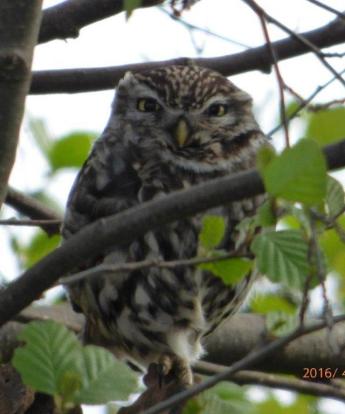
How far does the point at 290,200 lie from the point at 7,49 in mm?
892

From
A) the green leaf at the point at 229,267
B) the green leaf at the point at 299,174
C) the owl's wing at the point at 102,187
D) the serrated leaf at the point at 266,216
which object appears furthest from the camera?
the owl's wing at the point at 102,187

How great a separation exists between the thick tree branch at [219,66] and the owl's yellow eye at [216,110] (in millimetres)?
239

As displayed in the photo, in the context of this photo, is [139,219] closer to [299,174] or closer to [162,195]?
[299,174]

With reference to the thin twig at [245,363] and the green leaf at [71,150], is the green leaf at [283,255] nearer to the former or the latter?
the thin twig at [245,363]

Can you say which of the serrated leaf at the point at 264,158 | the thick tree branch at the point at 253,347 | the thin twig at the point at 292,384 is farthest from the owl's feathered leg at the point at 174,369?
the serrated leaf at the point at 264,158

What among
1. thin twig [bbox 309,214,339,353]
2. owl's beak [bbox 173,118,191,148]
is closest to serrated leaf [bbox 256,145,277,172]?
thin twig [bbox 309,214,339,353]

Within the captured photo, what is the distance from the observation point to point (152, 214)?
2365 millimetres

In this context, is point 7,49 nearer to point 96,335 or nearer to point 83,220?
point 83,220

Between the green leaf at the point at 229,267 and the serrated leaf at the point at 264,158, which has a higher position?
the serrated leaf at the point at 264,158

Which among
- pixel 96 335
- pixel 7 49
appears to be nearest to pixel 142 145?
pixel 96 335

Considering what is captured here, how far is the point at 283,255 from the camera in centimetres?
240

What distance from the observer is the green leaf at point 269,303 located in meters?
4.39
